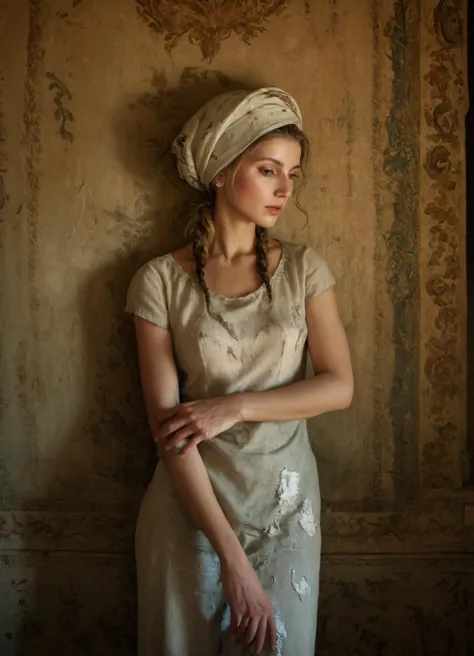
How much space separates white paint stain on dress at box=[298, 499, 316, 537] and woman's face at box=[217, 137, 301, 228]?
0.68 m

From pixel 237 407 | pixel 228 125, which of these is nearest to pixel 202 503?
pixel 237 407

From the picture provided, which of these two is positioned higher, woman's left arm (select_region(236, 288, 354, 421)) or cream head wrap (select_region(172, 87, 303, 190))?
cream head wrap (select_region(172, 87, 303, 190))

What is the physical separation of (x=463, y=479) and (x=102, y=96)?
1.41 meters

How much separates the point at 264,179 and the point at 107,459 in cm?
85

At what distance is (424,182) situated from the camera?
1832 millimetres

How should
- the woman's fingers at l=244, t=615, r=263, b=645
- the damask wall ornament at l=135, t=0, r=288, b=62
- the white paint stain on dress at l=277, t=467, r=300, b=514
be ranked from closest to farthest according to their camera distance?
1. the woman's fingers at l=244, t=615, r=263, b=645
2. the white paint stain on dress at l=277, t=467, r=300, b=514
3. the damask wall ornament at l=135, t=0, r=288, b=62

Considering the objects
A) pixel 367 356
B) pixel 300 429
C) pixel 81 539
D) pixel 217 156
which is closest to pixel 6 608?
pixel 81 539

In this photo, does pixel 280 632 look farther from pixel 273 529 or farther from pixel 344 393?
pixel 344 393

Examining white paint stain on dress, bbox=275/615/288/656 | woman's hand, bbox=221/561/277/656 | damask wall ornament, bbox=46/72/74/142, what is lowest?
white paint stain on dress, bbox=275/615/288/656

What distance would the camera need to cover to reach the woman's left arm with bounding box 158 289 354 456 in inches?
61.7

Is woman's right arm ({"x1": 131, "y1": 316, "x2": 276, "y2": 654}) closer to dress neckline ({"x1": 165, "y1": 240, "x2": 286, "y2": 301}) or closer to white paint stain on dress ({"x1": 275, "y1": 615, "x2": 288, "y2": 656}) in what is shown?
white paint stain on dress ({"x1": 275, "y1": 615, "x2": 288, "y2": 656})

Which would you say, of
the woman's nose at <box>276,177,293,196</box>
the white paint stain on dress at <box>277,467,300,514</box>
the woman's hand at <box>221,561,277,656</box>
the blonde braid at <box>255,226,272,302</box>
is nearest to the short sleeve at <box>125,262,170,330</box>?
the blonde braid at <box>255,226,272,302</box>

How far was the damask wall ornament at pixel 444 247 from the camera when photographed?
5.98 feet

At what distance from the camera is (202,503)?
1552mm
